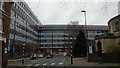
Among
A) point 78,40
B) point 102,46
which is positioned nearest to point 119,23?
point 102,46

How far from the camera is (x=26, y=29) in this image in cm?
7812

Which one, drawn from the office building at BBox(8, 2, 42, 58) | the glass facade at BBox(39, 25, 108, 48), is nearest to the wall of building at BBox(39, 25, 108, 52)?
the glass facade at BBox(39, 25, 108, 48)

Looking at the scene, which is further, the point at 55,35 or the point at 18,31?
the point at 55,35

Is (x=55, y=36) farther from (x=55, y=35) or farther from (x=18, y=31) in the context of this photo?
(x=18, y=31)

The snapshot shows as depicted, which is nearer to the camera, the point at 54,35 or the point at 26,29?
the point at 26,29

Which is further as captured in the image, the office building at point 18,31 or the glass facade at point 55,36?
the glass facade at point 55,36

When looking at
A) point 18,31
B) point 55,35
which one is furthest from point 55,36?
point 18,31

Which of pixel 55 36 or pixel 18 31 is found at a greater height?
pixel 18 31

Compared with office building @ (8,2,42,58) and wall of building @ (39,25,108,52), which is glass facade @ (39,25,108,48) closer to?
wall of building @ (39,25,108,52)

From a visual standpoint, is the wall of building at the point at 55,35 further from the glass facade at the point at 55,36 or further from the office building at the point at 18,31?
the office building at the point at 18,31

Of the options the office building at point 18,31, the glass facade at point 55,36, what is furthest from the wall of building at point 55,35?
the office building at point 18,31

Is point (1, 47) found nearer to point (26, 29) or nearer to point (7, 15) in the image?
point (7, 15)

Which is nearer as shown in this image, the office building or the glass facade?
the office building

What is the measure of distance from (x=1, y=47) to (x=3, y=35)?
6.17 ft
